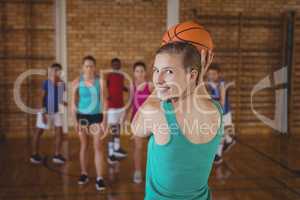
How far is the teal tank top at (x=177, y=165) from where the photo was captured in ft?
3.71

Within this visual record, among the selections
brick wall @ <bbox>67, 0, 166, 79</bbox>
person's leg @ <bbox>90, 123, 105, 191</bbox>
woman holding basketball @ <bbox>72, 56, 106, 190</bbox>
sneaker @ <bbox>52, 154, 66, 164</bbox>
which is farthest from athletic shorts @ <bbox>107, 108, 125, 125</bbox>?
brick wall @ <bbox>67, 0, 166, 79</bbox>

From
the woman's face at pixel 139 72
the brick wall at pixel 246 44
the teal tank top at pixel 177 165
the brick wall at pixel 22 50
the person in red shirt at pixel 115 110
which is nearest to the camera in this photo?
the teal tank top at pixel 177 165

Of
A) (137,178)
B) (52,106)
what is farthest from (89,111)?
(52,106)

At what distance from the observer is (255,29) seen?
667 centimetres

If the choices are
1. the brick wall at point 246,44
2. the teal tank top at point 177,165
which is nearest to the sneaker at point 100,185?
the teal tank top at point 177,165

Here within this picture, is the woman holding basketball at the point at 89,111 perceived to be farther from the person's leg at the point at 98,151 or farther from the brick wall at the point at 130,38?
the brick wall at the point at 130,38

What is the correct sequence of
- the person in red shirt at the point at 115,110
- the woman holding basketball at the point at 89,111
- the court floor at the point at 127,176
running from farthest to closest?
the person in red shirt at the point at 115,110, the woman holding basketball at the point at 89,111, the court floor at the point at 127,176

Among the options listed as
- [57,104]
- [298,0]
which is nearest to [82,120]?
[57,104]

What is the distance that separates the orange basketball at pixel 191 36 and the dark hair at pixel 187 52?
0.07ft

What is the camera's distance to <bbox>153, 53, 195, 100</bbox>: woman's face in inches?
44.9

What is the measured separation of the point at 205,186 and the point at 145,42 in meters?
5.43

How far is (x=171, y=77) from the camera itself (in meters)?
1.14

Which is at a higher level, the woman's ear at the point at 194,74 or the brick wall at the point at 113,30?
the brick wall at the point at 113,30

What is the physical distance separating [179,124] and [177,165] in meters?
0.13
